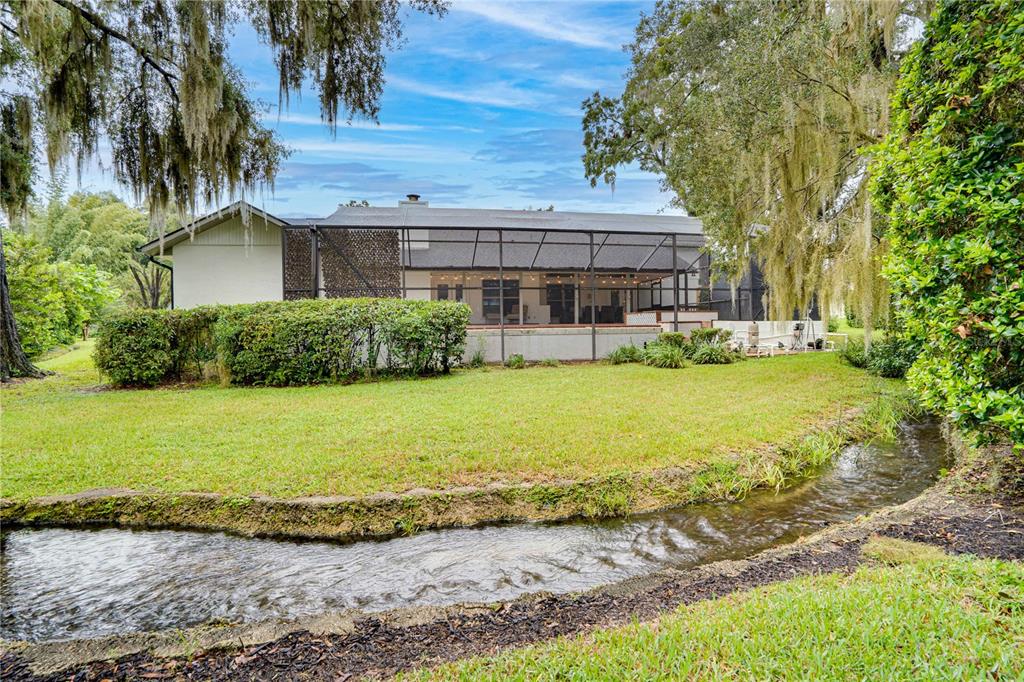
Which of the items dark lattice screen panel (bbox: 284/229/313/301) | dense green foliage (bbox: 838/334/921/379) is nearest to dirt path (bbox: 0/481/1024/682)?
dense green foliage (bbox: 838/334/921/379)

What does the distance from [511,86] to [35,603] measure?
945cm

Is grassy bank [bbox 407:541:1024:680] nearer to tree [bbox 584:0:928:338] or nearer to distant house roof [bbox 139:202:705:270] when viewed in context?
tree [bbox 584:0:928:338]

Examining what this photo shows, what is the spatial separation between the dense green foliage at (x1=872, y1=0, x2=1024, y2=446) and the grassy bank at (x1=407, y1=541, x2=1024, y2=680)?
4.10 feet

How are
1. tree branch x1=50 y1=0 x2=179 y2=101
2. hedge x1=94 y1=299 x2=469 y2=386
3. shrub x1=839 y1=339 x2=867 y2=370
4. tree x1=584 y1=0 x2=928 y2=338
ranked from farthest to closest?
shrub x1=839 y1=339 x2=867 y2=370
hedge x1=94 y1=299 x2=469 y2=386
tree x1=584 y1=0 x2=928 y2=338
tree branch x1=50 y1=0 x2=179 y2=101

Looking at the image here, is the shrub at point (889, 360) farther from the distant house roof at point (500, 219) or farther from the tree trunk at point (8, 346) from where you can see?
the tree trunk at point (8, 346)

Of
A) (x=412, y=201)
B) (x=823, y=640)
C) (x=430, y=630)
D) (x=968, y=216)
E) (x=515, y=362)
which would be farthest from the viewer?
(x=412, y=201)

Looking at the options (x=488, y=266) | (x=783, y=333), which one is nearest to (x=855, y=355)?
(x=783, y=333)

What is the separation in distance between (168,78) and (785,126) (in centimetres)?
743

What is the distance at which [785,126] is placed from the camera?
697 centimetres

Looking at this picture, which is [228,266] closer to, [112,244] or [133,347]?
[133,347]

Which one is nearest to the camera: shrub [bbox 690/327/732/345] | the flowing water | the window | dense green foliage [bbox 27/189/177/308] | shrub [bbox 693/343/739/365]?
the flowing water

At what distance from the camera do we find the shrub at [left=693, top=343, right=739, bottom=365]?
39.4 ft

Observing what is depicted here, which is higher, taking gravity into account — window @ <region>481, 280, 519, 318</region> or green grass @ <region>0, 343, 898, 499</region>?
window @ <region>481, 280, 519, 318</region>

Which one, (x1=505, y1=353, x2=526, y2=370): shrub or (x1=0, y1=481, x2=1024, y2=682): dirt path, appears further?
(x1=505, y1=353, x2=526, y2=370): shrub
